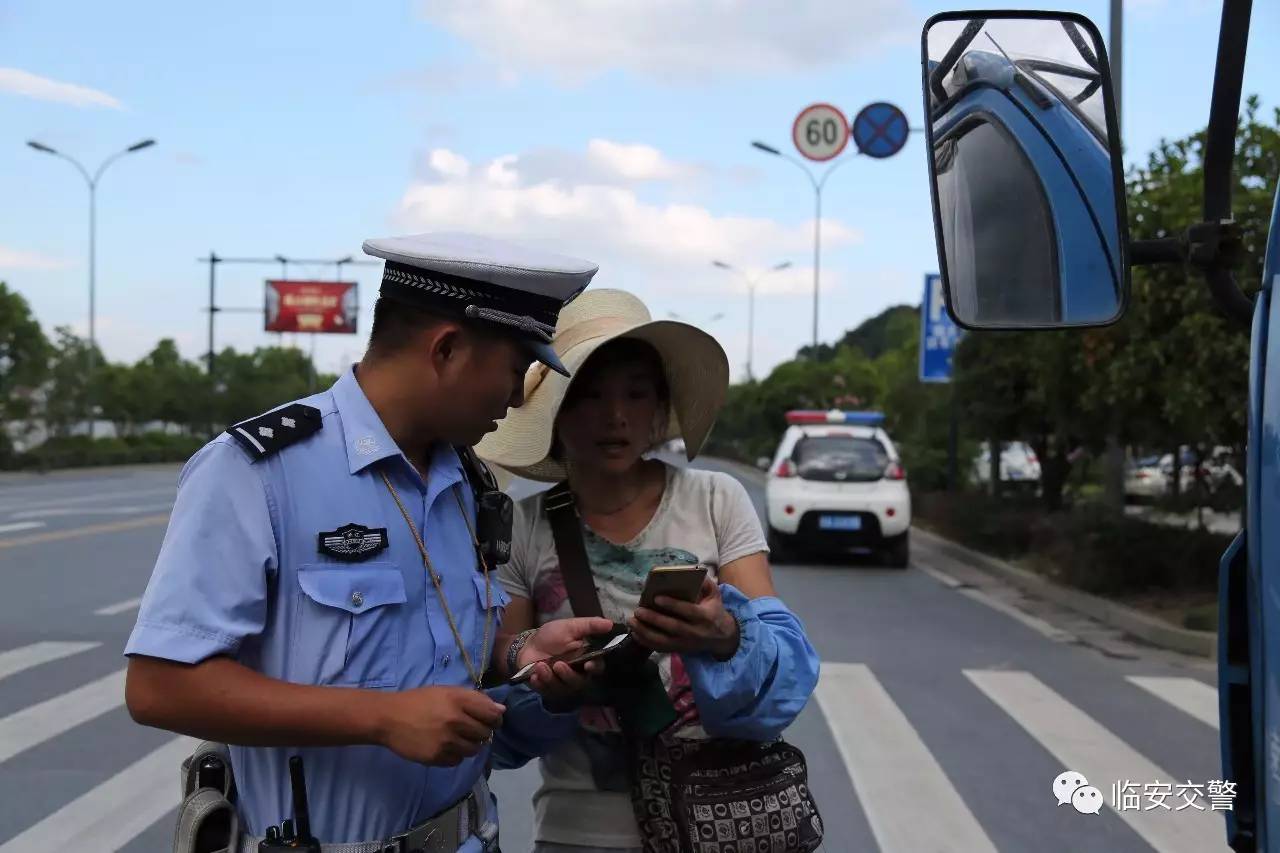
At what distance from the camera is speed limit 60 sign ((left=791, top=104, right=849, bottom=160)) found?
2109cm

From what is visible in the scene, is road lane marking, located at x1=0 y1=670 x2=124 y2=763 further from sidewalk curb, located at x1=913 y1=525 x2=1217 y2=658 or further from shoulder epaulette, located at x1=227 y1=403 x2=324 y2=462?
sidewalk curb, located at x1=913 y1=525 x2=1217 y2=658

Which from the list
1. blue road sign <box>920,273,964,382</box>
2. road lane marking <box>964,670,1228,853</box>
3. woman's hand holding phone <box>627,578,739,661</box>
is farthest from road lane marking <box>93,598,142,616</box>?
blue road sign <box>920,273,964,382</box>

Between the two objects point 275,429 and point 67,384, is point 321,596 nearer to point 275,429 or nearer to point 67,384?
point 275,429

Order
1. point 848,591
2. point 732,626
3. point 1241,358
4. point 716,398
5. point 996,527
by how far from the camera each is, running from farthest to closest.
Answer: point 996,527, point 848,591, point 1241,358, point 716,398, point 732,626

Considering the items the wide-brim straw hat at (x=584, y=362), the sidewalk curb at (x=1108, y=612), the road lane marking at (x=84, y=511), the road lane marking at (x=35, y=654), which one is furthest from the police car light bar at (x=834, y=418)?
the wide-brim straw hat at (x=584, y=362)

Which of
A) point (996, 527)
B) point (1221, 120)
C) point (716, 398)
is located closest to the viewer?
point (1221, 120)

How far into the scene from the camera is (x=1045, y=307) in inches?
75.8

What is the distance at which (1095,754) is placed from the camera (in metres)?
6.24

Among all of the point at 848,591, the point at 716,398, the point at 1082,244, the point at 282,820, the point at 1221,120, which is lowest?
the point at 848,591

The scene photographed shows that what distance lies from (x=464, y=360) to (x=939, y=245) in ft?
2.35

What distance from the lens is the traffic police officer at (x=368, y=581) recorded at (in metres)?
1.69

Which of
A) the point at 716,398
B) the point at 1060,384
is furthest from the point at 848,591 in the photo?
the point at 716,398

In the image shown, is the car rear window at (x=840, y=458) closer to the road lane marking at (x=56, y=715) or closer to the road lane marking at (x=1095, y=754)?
the road lane marking at (x=1095, y=754)

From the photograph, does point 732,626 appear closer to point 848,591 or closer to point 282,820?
point 282,820
